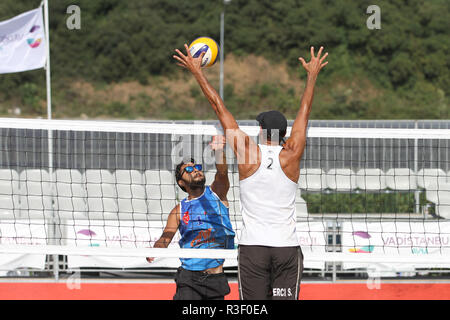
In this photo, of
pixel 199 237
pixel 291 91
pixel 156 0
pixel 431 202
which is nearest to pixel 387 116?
pixel 291 91

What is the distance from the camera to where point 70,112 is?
38.7m

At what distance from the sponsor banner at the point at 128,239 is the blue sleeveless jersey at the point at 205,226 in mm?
3091

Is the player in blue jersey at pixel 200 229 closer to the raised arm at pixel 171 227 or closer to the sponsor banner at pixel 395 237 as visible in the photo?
the raised arm at pixel 171 227

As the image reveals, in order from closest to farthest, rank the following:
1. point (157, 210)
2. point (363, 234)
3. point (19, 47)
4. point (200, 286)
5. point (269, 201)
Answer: point (269, 201), point (200, 286), point (363, 234), point (157, 210), point (19, 47)

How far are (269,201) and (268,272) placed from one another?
0.52m

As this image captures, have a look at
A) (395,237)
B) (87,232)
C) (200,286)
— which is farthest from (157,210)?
(200,286)

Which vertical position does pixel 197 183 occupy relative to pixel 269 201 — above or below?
above

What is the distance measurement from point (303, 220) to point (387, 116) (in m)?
29.6

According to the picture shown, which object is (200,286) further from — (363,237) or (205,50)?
(363,237)

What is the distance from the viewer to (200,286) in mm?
4914

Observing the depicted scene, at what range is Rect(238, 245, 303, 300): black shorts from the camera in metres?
4.05

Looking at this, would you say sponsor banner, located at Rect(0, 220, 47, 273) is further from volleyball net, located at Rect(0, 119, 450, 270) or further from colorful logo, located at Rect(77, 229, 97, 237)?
colorful logo, located at Rect(77, 229, 97, 237)

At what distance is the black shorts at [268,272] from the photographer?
159 inches
